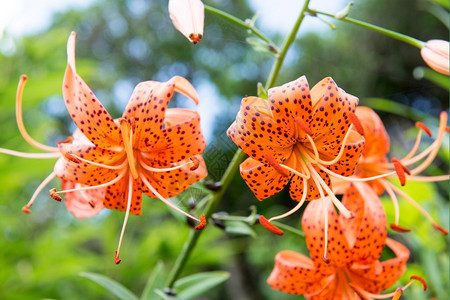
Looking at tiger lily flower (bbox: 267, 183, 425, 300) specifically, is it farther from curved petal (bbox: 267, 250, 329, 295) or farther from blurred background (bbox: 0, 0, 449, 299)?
blurred background (bbox: 0, 0, 449, 299)

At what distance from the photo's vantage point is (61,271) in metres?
1.90

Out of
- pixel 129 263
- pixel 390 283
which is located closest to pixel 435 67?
pixel 390 283

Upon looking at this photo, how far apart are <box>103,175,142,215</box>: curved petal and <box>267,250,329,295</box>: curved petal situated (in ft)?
0.97

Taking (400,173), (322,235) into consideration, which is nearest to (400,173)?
(400,173)

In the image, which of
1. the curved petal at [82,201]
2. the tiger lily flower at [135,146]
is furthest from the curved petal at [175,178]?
the curved petal at [82,201]

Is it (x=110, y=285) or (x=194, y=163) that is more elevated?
(x=194, y=163)

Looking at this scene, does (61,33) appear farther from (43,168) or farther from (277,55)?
(277,55)

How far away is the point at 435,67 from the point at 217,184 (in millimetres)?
429

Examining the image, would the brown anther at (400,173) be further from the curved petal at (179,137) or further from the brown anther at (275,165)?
the curved petal at (179,137)

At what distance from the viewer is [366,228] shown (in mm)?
843

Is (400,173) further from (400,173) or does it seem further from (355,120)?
(355,120)

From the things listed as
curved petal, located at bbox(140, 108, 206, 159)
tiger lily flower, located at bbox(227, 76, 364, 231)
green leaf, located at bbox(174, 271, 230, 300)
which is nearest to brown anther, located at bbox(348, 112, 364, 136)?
tiger lily flower, located at bbox(227, 76, 364, 231)

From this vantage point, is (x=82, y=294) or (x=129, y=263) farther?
(x=82, y=294)

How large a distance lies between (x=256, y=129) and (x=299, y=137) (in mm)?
99
